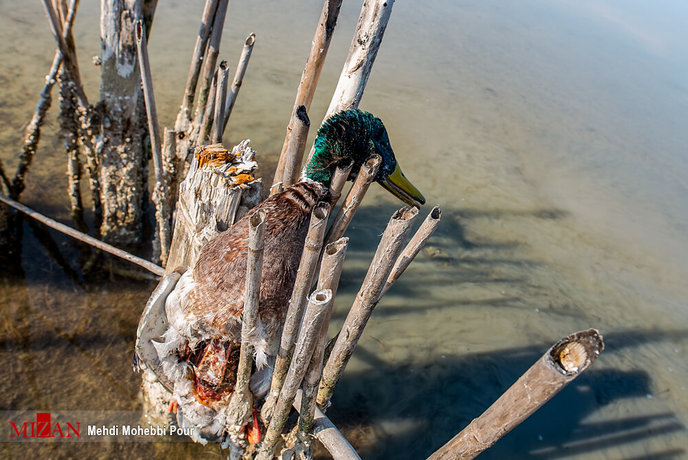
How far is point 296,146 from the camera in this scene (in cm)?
226

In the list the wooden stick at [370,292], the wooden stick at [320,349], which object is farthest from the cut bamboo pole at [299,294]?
the wooden stick at [370,292]

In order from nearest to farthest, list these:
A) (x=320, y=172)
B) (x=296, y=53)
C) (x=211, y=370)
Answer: (x=211, y=370) < (x=320, y=172) < (x=296, y=53)

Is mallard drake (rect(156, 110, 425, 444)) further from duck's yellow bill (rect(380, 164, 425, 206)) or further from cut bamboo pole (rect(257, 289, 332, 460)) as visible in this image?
duck's yellow bill (rect(380, 164, 425, 206))

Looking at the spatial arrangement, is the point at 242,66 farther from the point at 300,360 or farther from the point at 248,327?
the point at 300,360

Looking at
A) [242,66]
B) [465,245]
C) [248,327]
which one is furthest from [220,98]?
[465,245]

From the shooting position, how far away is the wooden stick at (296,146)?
2.10 meters

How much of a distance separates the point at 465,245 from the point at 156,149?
3777mm

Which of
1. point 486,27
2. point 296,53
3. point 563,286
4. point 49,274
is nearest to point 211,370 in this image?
point 49,274

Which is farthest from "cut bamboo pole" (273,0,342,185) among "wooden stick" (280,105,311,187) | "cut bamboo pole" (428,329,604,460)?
"cut bamboo pole" (428,329,604,460)

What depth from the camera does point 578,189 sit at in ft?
23.7

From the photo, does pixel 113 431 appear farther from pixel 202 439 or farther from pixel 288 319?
pixel 288 319

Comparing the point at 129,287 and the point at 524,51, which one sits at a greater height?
the point at 524,51

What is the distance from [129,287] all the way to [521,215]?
16.6 ft

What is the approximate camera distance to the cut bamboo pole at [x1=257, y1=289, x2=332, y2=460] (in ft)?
5.21
